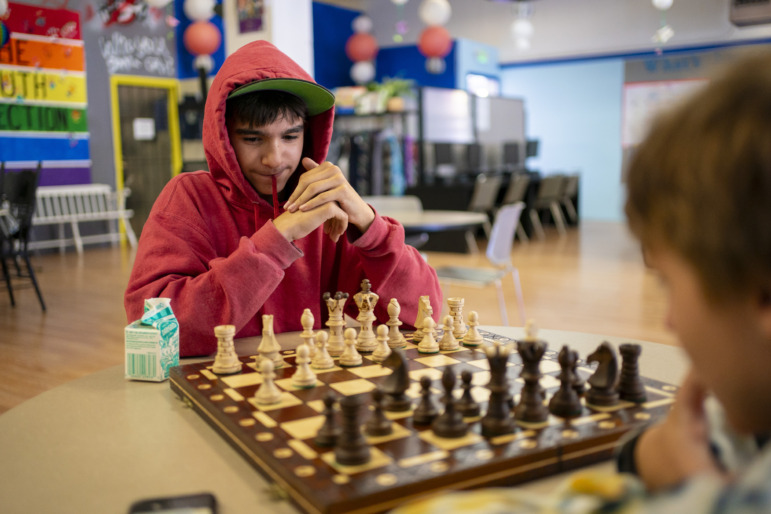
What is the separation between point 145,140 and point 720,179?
1047 cm

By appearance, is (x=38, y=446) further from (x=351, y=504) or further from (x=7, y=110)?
(x=7, y=110)

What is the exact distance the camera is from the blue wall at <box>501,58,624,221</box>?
12.3m

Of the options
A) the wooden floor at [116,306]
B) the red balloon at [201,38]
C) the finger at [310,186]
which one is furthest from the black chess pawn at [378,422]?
the red balloon at [201,38]

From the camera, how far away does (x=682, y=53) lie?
37.1 ft

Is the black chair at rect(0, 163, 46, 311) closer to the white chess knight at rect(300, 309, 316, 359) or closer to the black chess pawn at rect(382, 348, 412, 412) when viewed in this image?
the white chess knight at rect(300, 309, 316, 359)

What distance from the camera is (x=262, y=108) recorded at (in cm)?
163

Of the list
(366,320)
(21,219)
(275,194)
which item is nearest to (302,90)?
(275,194)

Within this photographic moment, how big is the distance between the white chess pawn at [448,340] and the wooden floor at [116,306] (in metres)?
1.64

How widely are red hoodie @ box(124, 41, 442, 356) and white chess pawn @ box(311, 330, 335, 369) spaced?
24 cm

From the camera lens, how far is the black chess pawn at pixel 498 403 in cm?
85

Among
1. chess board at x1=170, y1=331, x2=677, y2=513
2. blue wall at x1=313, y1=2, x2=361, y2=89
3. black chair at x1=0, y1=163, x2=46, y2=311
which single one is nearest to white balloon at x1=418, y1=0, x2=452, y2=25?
blue wall at x1=313, y1=2, x2=361, y2=89

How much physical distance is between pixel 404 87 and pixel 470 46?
9.24 ft

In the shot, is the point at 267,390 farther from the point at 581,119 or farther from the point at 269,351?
the point at 581,119

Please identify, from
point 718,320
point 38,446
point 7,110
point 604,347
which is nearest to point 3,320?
point 7,110
